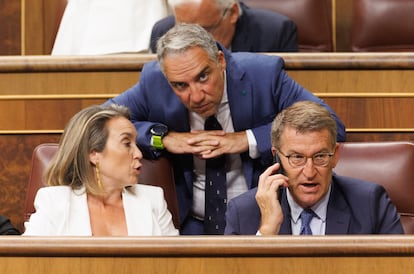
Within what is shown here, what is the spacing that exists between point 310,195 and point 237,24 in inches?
19.6

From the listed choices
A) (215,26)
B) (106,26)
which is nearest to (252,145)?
(215,26)

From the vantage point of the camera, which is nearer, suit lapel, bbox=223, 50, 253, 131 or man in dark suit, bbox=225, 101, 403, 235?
man in dark suit, bbox=225, 101, 403, 235

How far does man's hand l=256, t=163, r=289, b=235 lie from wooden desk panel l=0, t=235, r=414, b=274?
0.22 meters

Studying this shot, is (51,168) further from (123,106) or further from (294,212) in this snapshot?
(294,212)

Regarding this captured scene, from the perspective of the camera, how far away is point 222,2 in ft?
4.87

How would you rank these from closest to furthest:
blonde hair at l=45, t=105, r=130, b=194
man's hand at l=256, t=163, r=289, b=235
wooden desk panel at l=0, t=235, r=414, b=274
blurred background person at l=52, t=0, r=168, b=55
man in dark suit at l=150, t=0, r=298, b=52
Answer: wooden desk panel at l=0, t=235, r=414, b=274 < man's hand at l=256, t=163, r=289, b=235 < blonde hair at l=45, t=105, r=130, b=194 < man in dark suit at l=150, t=0, r=298, b=52 < blurred background person at l=52, t=0, r=168, b=55

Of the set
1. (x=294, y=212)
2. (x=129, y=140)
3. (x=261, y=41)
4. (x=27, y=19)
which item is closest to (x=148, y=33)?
(x=261, y=41)

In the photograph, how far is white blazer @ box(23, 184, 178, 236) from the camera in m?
1.19

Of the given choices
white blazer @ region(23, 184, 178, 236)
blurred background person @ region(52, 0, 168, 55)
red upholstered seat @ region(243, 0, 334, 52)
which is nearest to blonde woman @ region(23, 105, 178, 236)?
white blazer @ region(23, 184, 178, 236)

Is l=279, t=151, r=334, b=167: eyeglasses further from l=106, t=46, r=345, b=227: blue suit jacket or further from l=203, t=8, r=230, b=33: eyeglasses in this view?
l=203, t=8, r=230, b=33: eyeglasses

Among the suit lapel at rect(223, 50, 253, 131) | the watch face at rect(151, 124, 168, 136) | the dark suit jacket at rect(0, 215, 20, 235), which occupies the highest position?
the suit lapel at rect(223, 50, 253, 131)

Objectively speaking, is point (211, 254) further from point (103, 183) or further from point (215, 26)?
point (215, 26)

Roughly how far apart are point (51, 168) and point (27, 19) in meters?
0.69

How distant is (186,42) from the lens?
1252mm
